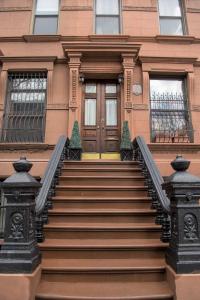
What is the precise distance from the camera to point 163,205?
4.05 meters

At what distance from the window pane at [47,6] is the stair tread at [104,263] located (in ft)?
26.3

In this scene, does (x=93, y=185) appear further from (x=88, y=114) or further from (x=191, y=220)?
(x=88, y=114)

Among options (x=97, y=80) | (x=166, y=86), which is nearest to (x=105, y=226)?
(x=97, y=80)

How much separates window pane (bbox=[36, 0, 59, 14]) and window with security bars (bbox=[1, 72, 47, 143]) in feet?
7.63

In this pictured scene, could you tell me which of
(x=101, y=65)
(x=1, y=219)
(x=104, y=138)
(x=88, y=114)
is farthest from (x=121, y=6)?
(x=1, y=219)

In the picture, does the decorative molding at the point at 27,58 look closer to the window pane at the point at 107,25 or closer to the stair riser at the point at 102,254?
the window pane at the point at 107,25

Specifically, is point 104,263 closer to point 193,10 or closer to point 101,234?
point 101,234

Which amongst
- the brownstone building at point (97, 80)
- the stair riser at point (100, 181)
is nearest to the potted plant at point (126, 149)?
the brownstone building at point (97, 80)

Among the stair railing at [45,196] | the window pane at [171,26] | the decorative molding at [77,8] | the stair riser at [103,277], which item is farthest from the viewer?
the window pane at [171,26]

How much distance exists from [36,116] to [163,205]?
533 cm

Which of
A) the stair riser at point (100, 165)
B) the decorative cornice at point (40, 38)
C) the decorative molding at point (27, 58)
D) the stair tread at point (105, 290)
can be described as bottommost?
A: the stair tread at point (105, 290)

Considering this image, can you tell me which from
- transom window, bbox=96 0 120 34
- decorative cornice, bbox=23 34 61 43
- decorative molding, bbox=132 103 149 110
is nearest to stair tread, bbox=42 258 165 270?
decorative molding, bbox=132 103 149 110

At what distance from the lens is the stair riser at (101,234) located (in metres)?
4.44

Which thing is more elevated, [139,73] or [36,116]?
[139,73]
